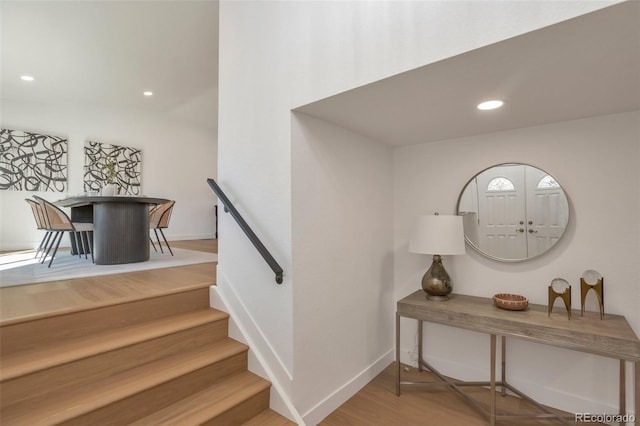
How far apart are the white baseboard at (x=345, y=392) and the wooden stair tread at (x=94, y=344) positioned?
3.03 ft

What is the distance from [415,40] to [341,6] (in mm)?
564

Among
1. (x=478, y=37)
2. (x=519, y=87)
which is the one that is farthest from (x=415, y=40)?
(x=519, y=87)

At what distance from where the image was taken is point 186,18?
10.8 ft

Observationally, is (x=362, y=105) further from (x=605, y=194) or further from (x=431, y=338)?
(x=431, y=338)

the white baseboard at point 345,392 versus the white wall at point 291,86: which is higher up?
the white wall at point 291,86

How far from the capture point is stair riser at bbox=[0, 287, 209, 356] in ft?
5.58

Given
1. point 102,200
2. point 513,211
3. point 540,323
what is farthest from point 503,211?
point 102,200

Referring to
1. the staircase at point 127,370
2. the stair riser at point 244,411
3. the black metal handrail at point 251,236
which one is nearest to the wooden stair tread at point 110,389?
the staircase at point 127,370

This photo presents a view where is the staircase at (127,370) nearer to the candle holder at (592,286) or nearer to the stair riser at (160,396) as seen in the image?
the stair riser at (160,396)

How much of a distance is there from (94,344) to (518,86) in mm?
2845

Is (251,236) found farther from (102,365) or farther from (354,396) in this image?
(354,396)

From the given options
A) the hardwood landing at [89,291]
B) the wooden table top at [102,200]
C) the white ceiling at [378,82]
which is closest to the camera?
the white ceiling at [378,82]

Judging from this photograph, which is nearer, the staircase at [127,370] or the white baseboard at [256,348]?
the staircase at [127,370]

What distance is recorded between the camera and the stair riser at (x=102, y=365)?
1498 millimetres
